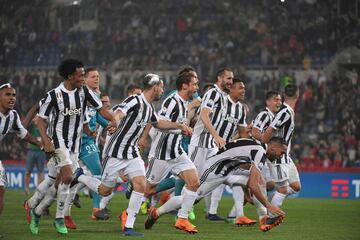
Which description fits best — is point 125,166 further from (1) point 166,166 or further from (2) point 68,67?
(2) point 68,67

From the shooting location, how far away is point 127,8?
39.0 meters

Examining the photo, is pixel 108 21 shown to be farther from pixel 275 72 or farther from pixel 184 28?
pixel 275 72

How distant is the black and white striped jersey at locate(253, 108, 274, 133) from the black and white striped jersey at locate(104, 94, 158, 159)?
3941 mm

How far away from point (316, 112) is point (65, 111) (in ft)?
65.5

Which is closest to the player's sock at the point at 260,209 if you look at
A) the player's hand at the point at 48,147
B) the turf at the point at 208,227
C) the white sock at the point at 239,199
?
the turf at the point at 208,227

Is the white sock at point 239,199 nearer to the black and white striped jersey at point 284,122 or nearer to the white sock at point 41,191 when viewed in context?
the black and white striped jersey at point 284,122

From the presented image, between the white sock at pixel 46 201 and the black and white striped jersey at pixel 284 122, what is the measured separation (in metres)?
4.05

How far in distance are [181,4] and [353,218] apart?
71.7 feet

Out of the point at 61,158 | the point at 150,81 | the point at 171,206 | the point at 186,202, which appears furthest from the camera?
the point at 171,206

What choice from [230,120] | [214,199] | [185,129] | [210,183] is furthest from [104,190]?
[214,199]

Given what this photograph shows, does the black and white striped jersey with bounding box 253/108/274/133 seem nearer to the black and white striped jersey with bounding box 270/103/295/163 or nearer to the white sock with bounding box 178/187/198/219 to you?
the black and white striped jersey with bounding box 270/103/295/163

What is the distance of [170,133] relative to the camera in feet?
44.3

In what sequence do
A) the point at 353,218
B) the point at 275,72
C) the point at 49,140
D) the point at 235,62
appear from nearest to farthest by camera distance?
the point at 49,140
the point at 353,218
the point at 275,72
the point at 235,62

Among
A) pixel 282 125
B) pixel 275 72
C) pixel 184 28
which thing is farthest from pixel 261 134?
pixel 184 28
